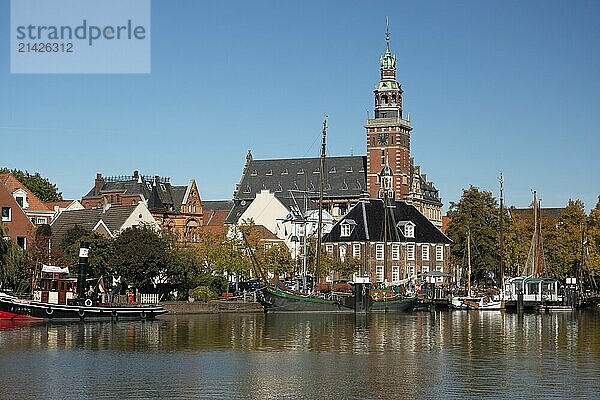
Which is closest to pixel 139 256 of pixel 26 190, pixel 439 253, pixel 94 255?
pixel 94 255

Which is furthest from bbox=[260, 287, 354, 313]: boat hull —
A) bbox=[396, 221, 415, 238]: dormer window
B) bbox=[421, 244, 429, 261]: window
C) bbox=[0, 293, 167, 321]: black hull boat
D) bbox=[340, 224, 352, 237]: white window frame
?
bbox=[421, 244, 429, 261]: window

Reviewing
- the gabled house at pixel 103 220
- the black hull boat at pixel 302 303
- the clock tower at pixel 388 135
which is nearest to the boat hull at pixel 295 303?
the black hull boat at pixel 302 303

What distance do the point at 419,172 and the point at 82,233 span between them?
4228 inches

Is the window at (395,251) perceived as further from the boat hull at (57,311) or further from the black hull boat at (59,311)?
the boat hull at (57,311)

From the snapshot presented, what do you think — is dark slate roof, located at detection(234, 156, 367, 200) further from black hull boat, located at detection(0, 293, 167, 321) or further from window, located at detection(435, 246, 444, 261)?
black hull boat, located at detection(0, 293, 167, 321)

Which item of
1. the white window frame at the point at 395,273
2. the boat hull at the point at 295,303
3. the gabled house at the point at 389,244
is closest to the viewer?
the boat hull at the point at 295,303

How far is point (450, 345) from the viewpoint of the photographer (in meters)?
59.8

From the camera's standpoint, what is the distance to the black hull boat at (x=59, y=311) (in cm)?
7556

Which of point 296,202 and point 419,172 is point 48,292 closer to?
point 296,202

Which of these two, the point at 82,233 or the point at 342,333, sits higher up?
the point at 82,233

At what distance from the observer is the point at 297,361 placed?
49.9 metres

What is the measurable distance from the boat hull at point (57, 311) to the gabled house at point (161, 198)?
239ft

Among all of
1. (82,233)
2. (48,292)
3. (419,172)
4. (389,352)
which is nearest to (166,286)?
(82,233)

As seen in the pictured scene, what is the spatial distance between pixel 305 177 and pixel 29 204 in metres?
82.7
